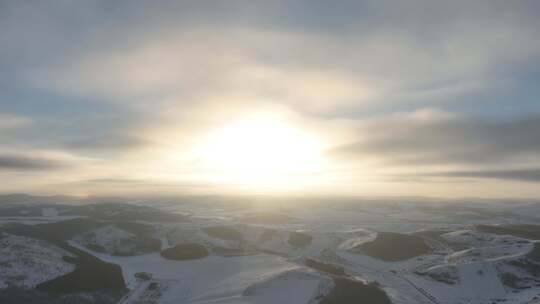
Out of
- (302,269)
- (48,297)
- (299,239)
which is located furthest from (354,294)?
(299,239)

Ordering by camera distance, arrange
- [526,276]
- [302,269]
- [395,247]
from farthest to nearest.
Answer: [395,247] < [526,276] < [302,269]

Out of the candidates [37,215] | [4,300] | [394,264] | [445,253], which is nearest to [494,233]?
[445,253]

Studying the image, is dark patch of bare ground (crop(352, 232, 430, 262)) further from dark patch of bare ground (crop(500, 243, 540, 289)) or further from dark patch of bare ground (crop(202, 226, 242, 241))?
dark patch of bare ground (crop(202, 226, 242, 241))

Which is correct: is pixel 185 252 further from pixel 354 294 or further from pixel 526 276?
pixel 526 276

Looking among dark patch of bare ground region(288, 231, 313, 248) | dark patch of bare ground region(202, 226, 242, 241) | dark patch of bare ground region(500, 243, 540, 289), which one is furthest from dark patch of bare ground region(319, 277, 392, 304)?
dark patch of bare ground region(202, 226, 242, 241)

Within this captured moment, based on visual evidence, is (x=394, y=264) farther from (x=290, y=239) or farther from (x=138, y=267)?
(x=138, y=267)

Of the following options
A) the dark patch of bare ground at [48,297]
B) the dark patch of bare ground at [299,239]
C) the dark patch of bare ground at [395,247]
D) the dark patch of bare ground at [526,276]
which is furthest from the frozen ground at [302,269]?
the dark patch of bare ground at [48,297]
